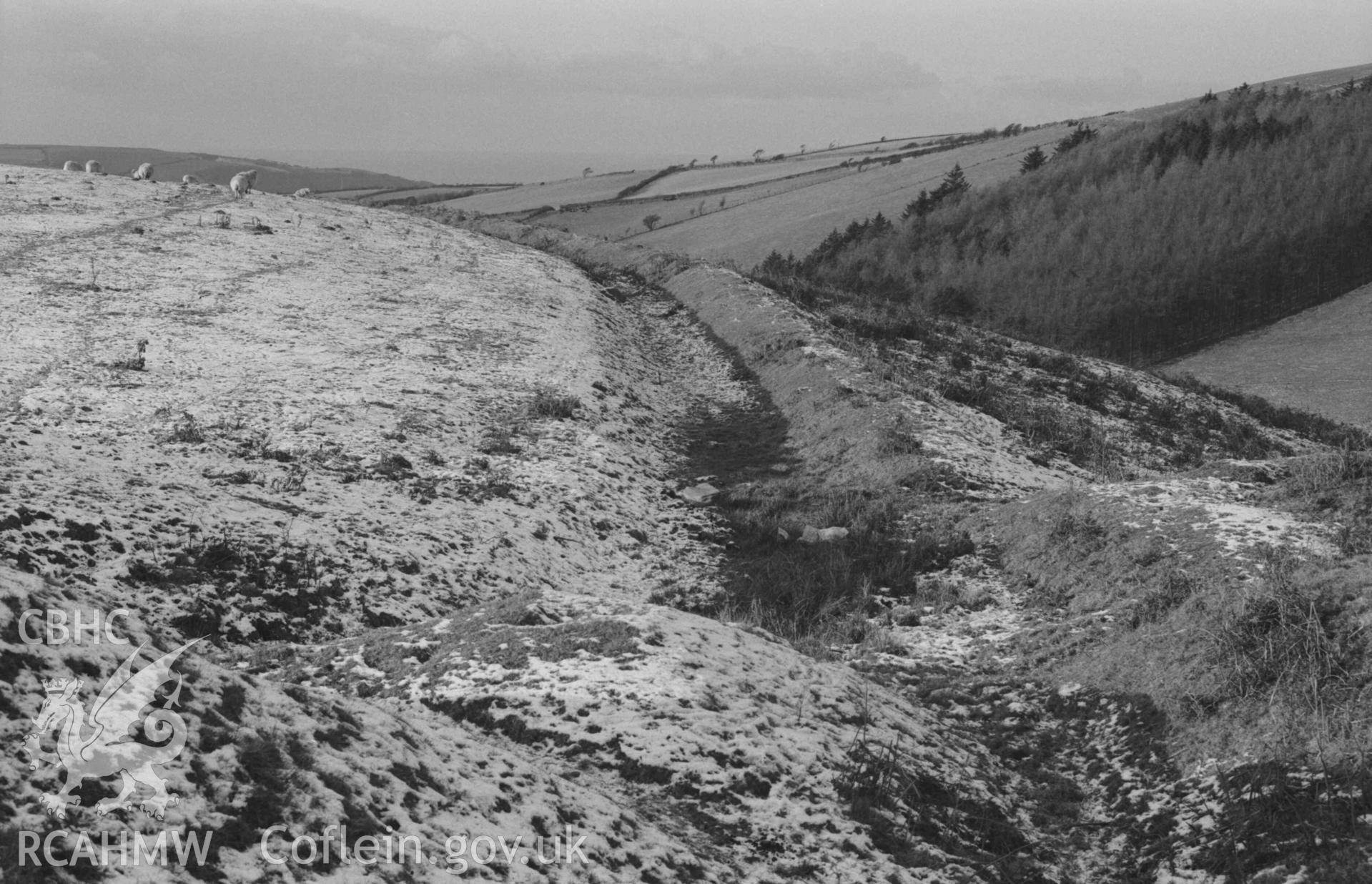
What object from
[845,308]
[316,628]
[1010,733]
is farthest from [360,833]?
[845,308]

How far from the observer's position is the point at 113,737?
4781 millimetres

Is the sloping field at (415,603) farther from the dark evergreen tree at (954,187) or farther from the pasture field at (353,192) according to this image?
the pasture field at (353,192)

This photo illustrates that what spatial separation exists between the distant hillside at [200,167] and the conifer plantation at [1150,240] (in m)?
86.5

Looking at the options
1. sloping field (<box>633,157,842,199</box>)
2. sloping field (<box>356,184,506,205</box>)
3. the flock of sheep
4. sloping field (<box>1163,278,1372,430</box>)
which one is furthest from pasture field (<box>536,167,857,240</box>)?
sloping field (<box>1163,278,1372,430</box>)

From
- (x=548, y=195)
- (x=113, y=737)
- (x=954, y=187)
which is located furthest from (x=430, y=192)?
(x=113, y=737)

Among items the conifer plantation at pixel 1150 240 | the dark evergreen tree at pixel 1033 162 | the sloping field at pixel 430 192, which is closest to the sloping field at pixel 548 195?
the sloping field at pixel 430 192

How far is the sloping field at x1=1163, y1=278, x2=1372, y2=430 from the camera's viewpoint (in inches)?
1310

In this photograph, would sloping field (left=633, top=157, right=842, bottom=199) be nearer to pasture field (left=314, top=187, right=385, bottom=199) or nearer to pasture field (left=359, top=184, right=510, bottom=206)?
pasture field (left=359, top=184, right=510, bottom=206)

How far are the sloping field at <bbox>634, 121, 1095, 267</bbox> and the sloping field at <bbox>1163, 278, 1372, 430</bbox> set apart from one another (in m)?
24.1

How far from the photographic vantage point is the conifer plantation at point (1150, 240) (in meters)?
44.0

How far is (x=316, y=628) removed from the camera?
32.6 ft

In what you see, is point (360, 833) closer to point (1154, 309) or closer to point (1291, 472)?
point (1291, 472)

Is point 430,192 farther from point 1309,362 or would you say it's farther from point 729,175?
point 1309,362

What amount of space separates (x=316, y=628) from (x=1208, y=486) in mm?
12223
